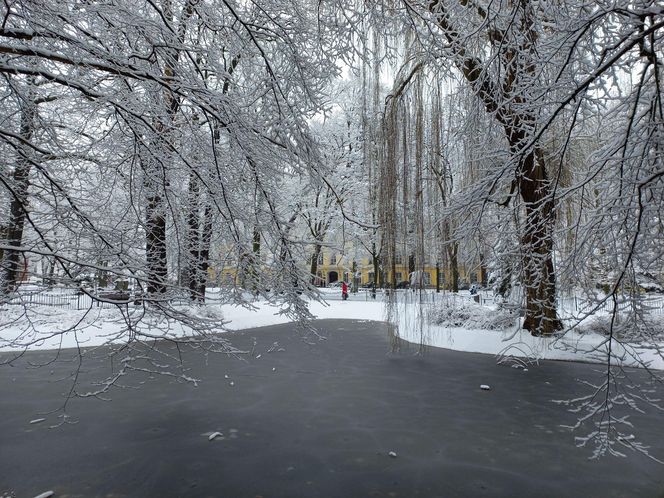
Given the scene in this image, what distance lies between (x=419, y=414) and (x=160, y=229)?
15.3ft

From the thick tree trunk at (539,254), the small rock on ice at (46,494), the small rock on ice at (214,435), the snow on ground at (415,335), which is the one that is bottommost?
the small rock on ice at (46,494)

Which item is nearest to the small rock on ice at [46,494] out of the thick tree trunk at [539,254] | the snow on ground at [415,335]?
the snow on ground at [415,335]

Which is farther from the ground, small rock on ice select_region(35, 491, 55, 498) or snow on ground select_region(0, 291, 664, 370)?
snow on ground select_region(0, 291, 664, 370)

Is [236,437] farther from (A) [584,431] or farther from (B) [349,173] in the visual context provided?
(B) [349,173]

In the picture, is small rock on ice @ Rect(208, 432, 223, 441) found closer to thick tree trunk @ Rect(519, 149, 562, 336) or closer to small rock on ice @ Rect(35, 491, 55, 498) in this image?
small rock on ice @ Rect(35, 491, 55, 498)

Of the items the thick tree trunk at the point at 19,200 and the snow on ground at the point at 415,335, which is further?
the snow on ground at the point at 415,335

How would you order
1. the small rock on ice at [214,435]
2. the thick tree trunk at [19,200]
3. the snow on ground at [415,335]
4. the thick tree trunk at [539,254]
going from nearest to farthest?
the thick tree trunk at [539,254]
the thick tree trunk at [19,200]
the small rock on ice at [214,435]
the snow on ground at [415,335]

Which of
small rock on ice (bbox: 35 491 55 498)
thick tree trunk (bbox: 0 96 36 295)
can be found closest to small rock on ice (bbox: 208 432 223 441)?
small rock on ice (bbox: 35 491 55 498)

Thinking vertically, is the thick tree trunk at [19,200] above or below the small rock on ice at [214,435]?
above

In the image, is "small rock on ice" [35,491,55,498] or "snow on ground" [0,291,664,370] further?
"snow on ground" [0,291,664,370]

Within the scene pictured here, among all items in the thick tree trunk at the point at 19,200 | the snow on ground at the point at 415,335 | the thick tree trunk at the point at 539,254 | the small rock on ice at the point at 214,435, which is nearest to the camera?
the thick tree trunk at the point at 539,254

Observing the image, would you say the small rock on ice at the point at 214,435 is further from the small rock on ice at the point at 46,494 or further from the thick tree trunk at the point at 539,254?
the thick tree trunk at the point at 539,254

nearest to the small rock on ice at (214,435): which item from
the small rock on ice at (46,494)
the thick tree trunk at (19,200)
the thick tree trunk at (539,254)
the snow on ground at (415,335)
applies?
the small rock on ice at (46,494)

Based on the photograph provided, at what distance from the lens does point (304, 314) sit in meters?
4.93
